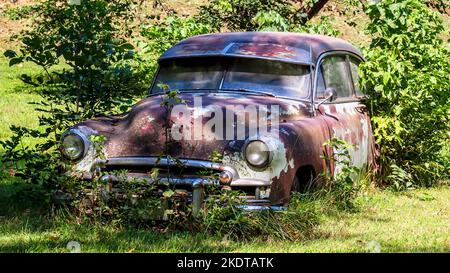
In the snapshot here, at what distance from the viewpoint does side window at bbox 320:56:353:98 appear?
26.8 feet

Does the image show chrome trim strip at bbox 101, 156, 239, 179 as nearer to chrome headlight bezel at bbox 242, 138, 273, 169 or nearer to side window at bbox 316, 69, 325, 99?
chrome headlight bezel at bbox 242, 138, 273, 169

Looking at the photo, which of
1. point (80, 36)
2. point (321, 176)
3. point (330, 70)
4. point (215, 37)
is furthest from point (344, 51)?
point (80, 36)

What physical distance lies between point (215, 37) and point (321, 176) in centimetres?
191

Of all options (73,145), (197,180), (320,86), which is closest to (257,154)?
(197,180)

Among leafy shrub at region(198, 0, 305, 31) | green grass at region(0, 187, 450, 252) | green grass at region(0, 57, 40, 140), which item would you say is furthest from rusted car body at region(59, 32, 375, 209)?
leafy shrub at region(198, 0, 305, 31)

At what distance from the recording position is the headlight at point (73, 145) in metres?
6.92

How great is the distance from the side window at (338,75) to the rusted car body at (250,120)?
1 cm

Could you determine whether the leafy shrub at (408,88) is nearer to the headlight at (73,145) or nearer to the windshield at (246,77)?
the windshield at (246,77)

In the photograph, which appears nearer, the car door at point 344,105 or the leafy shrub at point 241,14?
the car door at point 344,105

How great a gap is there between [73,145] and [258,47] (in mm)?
2049

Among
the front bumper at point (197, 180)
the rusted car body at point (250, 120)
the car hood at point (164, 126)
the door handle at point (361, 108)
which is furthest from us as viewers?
the door handle at point (361, 108)

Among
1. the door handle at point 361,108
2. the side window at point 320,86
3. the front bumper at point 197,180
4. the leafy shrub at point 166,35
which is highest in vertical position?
the leafy shrub at point 166,35

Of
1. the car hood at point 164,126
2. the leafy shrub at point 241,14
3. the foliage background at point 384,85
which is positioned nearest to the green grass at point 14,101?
the foliage background at point 384,85

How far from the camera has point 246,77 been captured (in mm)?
7754
